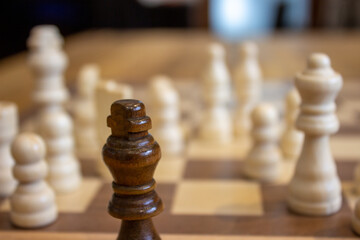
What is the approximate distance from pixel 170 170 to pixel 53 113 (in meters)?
0.37

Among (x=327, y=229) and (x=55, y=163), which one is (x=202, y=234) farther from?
(x=55, y=163)

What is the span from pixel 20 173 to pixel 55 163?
0.20 m

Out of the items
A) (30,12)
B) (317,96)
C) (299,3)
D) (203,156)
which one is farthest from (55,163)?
(299,3)

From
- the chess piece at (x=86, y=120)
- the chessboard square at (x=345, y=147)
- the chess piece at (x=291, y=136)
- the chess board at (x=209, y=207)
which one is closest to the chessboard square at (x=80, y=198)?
the chess board at (x=209, y=207)

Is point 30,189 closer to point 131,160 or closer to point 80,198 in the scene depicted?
point 80,198

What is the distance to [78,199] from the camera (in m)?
1.01

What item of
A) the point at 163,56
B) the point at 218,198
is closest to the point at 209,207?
the point at 218,198

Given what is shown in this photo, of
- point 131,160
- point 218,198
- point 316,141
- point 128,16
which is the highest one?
point 131,160

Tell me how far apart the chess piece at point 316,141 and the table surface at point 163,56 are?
110 centimetres

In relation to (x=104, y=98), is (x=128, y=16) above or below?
below

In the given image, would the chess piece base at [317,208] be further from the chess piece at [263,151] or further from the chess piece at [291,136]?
the chess piece at [291,136]

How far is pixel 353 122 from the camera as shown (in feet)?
5.00

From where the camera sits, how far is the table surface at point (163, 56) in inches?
84.4

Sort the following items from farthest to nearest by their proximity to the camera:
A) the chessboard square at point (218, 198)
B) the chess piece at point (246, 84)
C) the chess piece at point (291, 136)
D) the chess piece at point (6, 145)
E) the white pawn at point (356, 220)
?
the chess piece at point (246, 84)
the chess piece at point (291, 136)
the chess piece at point (6, 145)
the chessboard square at point (218, 198)
the white pawn at point (356, 220)
